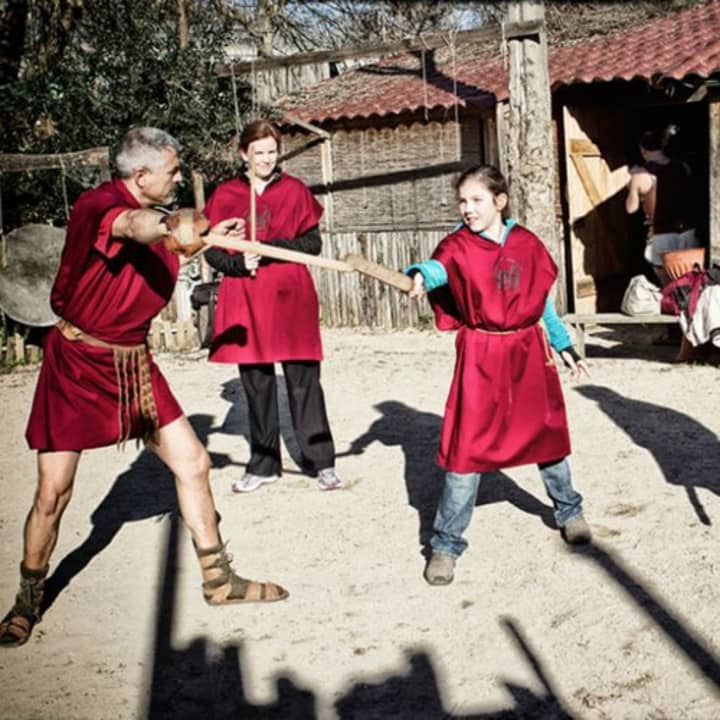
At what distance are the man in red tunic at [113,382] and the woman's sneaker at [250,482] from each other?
1598mm

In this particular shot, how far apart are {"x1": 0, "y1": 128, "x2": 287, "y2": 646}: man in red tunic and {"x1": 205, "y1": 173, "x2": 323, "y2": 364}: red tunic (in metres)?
1.45

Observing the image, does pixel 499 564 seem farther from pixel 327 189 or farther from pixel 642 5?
pixel 642 5

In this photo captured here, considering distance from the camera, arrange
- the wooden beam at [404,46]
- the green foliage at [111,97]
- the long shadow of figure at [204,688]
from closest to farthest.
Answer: the long shadow of figure at [204,688] < the wooden beam at [404,46] < the green foliage at [111,97]

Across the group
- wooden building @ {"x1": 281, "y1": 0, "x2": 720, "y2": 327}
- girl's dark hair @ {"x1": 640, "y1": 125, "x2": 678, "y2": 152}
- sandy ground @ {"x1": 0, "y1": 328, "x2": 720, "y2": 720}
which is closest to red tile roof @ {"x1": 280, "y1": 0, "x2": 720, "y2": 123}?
wooden building @ {"x1": 281, "y1": 0, "x2": 720, "y2": 327}

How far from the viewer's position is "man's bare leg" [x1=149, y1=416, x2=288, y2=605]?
3.96 meters

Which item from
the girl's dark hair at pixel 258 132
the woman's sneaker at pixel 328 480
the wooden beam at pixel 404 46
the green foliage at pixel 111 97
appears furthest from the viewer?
the green foliage at pixel 111 97

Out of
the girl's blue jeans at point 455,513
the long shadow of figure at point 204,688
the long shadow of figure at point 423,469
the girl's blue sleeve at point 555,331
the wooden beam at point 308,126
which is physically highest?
the wooden beam at point 308,126

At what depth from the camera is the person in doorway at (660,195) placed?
9.62m

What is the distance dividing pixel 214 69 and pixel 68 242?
9798 mm

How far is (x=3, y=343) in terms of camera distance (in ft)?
37.2

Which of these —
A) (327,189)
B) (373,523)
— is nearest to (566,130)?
(327,189)

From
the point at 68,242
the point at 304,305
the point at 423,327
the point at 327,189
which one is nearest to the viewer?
the point at 68,242

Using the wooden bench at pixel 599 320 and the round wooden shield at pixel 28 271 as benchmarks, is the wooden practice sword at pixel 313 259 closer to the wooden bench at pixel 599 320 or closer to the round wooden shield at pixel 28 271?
the wooden bench at pixel 599 320

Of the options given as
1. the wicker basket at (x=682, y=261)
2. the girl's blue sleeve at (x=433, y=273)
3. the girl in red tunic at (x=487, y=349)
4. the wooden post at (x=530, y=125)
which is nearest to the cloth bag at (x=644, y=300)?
the wicker basket at (x=682, y=261)
